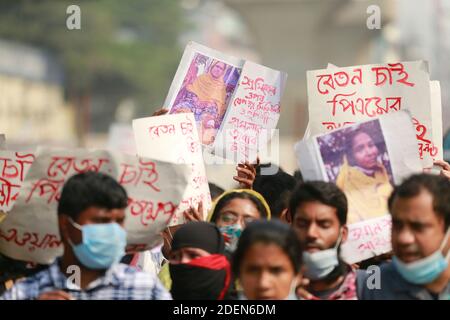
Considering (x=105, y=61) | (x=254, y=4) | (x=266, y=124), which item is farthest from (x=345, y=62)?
(x=266, y=124)

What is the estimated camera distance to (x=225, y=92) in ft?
27.1

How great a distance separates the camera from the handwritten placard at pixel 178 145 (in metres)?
7.48

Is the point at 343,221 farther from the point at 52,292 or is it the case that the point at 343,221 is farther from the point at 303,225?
the point at 52,292

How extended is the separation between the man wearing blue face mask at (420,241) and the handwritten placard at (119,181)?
1054 millimetres

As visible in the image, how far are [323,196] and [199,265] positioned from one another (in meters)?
0.67

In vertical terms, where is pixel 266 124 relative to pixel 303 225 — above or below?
above

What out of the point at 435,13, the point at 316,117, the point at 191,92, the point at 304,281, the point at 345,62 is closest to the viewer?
the point at 304,281

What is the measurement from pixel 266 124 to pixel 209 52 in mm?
579

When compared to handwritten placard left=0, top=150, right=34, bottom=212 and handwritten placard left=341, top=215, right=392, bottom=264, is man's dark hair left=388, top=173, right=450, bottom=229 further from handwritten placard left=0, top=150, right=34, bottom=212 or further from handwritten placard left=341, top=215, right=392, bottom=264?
handwritten placard left=0, top=150, right=34, bottom=212

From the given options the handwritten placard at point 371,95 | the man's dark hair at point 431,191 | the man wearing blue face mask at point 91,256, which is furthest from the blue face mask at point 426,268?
the handwritten placard at point 371,95

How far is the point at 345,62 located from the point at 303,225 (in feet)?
A: 175
